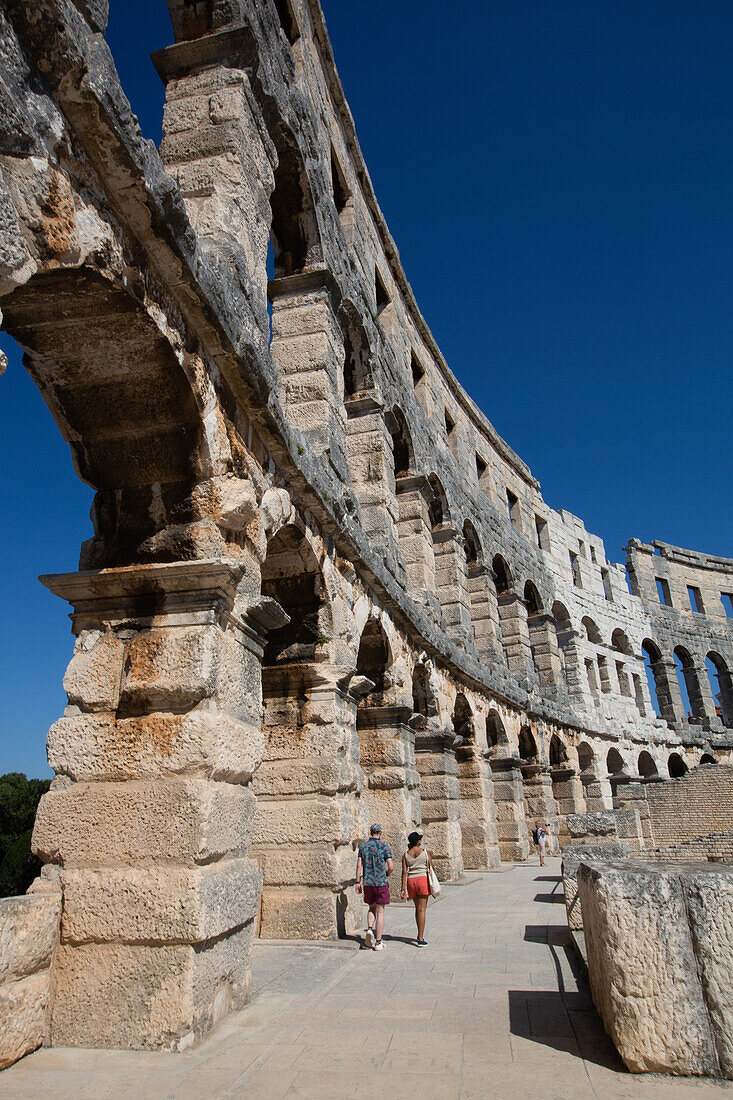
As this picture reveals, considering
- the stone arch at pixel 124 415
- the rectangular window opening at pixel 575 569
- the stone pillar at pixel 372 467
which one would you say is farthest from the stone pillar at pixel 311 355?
the rectangular window opening at pixel 575 569

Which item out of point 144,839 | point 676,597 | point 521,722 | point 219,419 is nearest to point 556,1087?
point 144,839

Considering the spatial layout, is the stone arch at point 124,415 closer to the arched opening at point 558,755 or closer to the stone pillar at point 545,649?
the stone pillar at point 545,649

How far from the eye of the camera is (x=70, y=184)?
3.02 meters

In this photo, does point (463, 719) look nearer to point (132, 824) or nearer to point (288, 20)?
point (132, 824)

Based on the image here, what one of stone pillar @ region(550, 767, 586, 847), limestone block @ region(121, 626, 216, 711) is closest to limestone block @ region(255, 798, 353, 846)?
limestone block @ region(121, 626, 216, 711)

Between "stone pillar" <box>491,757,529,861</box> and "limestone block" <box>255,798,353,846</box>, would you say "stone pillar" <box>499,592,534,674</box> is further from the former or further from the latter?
"limestone block" <box>255,798,353,846</box>

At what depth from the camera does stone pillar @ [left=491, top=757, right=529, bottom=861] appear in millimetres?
13758

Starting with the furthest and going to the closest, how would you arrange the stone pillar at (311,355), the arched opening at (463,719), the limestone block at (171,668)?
the arched opening at (463,719) → the stone pillar at (311,355) → the limestone block at (171,668)

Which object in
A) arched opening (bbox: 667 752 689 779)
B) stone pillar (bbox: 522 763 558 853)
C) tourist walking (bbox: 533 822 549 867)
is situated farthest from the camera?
arched opening (bbox: 667 752 689 779)

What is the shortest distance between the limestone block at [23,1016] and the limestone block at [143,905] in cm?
21

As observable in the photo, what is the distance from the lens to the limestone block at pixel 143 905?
3283 millimetres

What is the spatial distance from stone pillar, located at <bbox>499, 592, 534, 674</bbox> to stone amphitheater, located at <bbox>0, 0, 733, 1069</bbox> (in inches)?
183

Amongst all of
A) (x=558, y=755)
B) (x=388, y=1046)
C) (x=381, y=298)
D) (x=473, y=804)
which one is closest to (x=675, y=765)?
(x=558, y=755)

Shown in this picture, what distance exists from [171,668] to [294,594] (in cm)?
240
